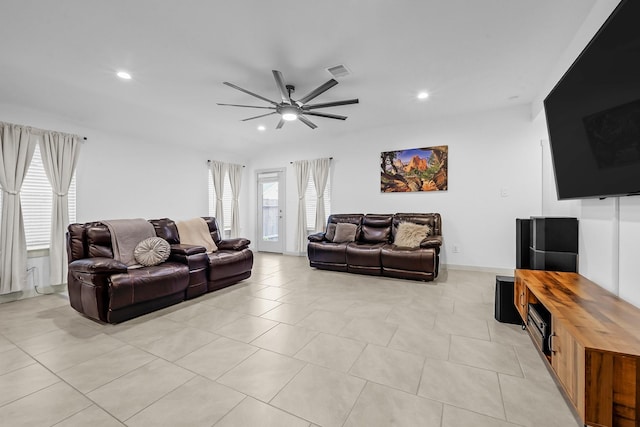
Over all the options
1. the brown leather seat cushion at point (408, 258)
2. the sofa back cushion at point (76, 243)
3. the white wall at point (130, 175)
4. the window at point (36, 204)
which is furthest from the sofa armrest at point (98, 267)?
the brown leather seat cushion at point (408, 258)

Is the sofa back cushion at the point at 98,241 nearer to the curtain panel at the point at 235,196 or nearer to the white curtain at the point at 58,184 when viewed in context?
the white curtain at the point at 58,184

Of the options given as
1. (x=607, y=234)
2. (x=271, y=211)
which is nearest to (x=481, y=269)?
(x=607, y=234)

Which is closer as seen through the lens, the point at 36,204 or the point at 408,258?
the point at 36,204

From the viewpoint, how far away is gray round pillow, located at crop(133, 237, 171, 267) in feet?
10.9

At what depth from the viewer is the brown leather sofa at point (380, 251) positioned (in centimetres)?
404

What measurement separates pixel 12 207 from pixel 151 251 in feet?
6.42

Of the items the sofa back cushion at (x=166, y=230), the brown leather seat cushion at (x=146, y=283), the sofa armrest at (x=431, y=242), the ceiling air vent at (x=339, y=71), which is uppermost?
the ceiling air vent at (x=339, y=71)

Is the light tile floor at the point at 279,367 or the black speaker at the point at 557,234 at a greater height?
the black speaker at the point at 557,234

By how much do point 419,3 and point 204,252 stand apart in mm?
3578

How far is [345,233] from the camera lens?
200 inches

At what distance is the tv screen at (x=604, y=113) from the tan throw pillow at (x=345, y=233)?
319 centimetres

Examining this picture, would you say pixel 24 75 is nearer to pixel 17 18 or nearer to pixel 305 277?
pixel 17 18

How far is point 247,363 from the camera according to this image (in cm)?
199

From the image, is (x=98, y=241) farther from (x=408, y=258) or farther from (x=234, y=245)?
(x=408, y=258)
